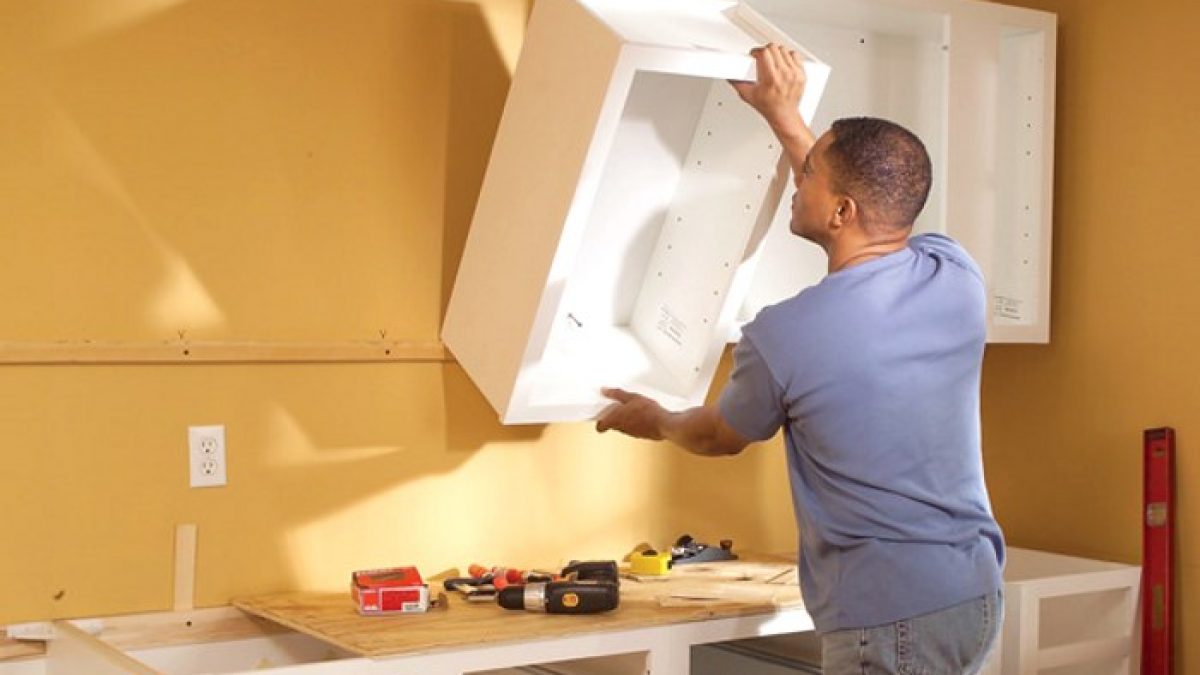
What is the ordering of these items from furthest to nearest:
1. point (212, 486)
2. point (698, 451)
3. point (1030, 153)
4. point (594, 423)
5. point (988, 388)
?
1. point (988, 388)
2. point (1030, 153)
3. point (594, 423)
4. point (212, 486)
5. point (698, 451)

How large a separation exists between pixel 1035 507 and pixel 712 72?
150 cm

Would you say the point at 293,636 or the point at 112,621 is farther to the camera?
the point at 293,636

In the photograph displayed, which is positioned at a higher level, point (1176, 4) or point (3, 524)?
point (1176, 4)

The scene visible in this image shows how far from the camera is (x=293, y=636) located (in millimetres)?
2803

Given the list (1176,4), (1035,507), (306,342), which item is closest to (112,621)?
(306,342)

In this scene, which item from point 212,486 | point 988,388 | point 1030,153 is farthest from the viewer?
point 988,388

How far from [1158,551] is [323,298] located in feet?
5.67

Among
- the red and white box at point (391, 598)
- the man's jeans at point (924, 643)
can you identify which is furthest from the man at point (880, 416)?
the red and white box at point (391, 598)

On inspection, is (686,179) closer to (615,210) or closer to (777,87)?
(615,210)

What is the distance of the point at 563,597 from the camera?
259cm

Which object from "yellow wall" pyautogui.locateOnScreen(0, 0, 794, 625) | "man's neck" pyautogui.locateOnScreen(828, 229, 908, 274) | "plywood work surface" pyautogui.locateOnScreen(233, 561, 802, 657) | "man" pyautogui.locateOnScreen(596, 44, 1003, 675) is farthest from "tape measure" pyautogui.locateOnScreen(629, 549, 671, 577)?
"man's neck" pyautogui.locateOnScreen(828, 229, 908, 274)

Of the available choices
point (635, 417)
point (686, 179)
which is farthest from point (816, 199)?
point (686, 179)

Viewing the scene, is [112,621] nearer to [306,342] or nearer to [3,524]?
[3,524]

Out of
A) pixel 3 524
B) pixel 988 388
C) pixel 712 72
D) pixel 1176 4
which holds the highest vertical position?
pixel 1176 4
